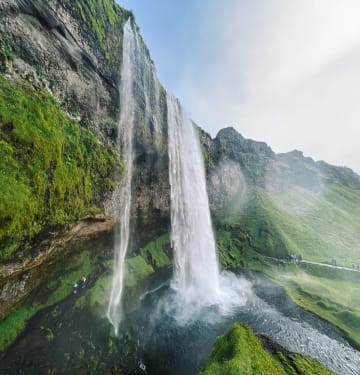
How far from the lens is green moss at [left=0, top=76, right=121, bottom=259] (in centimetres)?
1294

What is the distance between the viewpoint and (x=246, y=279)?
4344 centimetres

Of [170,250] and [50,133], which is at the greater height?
[50,133]

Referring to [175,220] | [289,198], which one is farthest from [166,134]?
[289,198]

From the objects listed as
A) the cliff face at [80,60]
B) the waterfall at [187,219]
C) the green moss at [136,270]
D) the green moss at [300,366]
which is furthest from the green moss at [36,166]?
the waterfall at [187,219]

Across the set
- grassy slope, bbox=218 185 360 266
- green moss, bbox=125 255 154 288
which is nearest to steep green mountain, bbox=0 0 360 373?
green moss, bbox=125 255 154 288

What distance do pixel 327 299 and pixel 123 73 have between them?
4568cm

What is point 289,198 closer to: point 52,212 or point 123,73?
point 123,73

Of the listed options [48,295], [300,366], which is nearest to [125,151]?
[48,295]

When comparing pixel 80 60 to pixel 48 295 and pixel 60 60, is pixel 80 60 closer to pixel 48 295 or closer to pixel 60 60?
pixel 60 60

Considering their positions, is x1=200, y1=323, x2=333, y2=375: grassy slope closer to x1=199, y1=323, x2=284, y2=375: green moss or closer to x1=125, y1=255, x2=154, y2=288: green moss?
x1=199, y1=323, x2=284, y2=375: green moss

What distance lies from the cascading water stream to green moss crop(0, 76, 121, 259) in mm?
6644

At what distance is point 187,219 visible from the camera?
42375mm

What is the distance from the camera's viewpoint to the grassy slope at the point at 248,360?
1067 cm

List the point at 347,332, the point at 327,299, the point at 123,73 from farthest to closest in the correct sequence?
the point at 327,299
the point at 123,73
the point at 347,332
